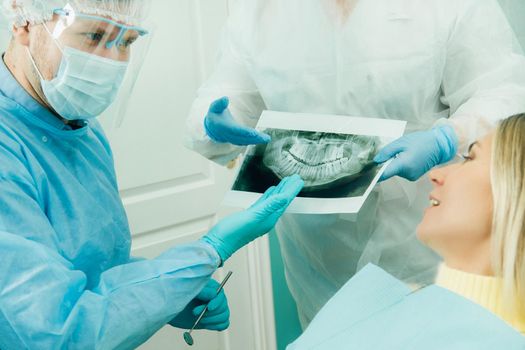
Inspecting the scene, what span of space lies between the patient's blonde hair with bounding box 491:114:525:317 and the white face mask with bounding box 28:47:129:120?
2.34 ft

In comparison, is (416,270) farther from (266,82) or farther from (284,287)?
(284,287)

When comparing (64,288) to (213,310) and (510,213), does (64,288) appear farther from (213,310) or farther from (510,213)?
(510,213)

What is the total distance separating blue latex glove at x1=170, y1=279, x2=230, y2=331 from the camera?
4.39ft

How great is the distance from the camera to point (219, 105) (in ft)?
4.14

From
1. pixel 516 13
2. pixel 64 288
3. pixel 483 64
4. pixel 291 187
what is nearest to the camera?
pixel 64 288

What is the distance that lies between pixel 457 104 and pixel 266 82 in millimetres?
433

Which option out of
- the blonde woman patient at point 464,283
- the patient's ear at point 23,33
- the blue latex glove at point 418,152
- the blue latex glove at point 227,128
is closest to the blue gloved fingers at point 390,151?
the blue latex glove at point 418,152

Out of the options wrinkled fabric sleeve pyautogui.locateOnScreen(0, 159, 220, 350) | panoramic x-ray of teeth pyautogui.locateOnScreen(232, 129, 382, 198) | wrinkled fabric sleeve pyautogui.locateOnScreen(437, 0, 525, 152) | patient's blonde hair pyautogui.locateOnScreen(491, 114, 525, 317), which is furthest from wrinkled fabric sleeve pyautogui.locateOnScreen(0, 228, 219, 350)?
wrinkled fabric sleeve pyautogui.locateOnScreen(437, 0, 525, 152)

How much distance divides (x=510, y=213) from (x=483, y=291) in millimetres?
133

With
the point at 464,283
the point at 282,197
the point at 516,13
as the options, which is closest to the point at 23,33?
the point at 282,197

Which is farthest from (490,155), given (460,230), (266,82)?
(266,82)

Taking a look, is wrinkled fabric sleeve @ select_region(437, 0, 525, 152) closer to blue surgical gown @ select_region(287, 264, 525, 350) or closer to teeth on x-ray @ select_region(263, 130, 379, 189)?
teeth on x-ray @ select_region(263, 130, 379, 189)

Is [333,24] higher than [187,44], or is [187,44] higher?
[333,24]

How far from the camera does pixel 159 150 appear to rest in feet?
6.54
